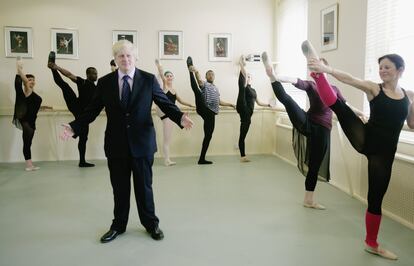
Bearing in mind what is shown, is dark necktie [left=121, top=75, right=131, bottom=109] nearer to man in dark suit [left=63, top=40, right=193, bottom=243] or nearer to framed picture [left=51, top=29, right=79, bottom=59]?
man in dark suit [left=63, top=40, right=193, bottom=243]

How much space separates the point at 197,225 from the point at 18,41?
15.8ft

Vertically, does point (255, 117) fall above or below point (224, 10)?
below

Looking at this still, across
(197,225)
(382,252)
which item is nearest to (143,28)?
(197,225)

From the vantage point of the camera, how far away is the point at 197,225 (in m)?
3.19

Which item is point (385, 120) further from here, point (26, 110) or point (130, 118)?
point (26, 110)

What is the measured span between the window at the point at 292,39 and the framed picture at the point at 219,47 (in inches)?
35.7

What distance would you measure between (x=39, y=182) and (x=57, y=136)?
5.52 feet

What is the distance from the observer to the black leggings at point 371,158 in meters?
2.47

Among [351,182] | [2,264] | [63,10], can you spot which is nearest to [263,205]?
[351,182]

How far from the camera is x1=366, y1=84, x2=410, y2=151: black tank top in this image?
239 centimetres

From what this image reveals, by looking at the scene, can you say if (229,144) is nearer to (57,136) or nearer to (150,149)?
(57,136)

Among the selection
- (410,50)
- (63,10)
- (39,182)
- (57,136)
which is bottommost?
(39,182)

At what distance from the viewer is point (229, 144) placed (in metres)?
6.79

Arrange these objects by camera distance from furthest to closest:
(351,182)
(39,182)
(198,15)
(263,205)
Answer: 1. (198,15)
2. (39,182)
3. (351,182)
4. (263,205)
